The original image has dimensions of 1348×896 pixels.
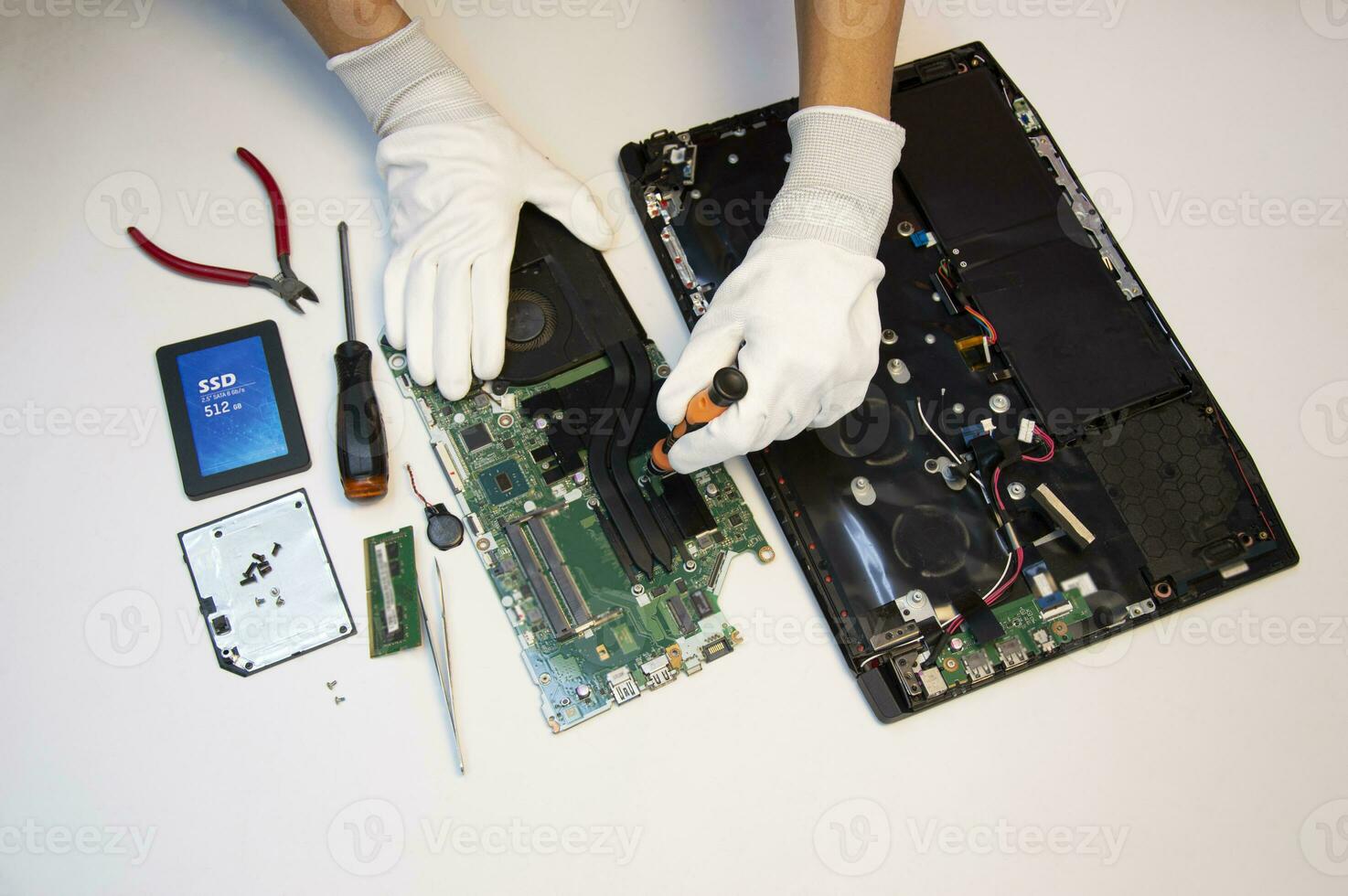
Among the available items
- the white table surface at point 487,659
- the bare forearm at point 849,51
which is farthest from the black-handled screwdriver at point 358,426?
the bare forearm at point 849,51

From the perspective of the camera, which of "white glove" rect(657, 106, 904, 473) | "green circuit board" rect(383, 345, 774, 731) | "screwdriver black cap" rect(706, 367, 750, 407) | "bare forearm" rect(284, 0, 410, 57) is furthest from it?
"bare forearm" rect(284, 0, 410, 57)

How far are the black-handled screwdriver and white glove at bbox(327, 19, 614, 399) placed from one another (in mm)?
141

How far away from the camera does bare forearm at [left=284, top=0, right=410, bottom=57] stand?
3.24m

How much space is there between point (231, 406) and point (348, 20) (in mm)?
1271

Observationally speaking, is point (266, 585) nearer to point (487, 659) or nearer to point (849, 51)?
point (487, 659)

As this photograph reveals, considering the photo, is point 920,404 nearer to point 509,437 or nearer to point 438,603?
point 509,437

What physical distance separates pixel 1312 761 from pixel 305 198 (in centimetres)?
362

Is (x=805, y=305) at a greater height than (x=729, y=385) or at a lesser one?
greater

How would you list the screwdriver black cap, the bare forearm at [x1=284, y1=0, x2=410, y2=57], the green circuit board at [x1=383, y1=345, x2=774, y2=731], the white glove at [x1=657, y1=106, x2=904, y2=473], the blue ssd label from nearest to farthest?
the screwdriver black cap → the white glove at [x1=657, y1=106, x2=904, y2=473] → the green circuit board at [x1=383, y1=345, x2=774, y2=731] → the blue ssd label → the bare forearm at [x1=284, y1=0, x2=410, y2=57]

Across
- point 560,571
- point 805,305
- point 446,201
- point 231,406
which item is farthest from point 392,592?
point 805,305

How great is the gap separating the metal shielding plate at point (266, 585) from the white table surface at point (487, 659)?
0.06 meters

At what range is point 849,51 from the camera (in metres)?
3.03

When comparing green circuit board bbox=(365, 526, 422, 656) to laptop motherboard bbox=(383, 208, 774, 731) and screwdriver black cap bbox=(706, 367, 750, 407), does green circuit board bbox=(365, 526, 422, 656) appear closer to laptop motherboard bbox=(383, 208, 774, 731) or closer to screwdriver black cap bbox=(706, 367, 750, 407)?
laptop motherboard bbox=(383, 208, 774, 731)

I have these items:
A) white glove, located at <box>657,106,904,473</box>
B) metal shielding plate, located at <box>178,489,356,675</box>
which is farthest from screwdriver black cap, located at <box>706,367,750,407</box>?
metal shielding plate, located at <box>178,489,356,675</box>
